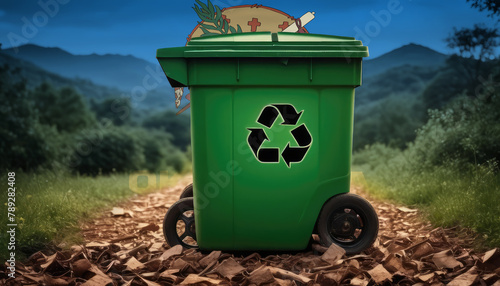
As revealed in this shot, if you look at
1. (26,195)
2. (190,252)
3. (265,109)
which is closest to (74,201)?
(26,195)

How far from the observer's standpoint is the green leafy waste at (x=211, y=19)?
15.9 feet

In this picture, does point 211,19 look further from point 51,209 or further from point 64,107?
point 64,107

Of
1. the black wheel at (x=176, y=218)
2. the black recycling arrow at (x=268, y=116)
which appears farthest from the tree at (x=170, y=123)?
the black recycling arrow at (x=268, y=116)

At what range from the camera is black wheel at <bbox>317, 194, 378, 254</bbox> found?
360cm

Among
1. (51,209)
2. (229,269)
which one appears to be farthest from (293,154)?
(51,209)

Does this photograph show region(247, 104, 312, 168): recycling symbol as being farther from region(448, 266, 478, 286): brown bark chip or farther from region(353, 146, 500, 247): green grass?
region(353, 146, 500, 247): green grass

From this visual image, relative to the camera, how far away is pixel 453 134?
23.8ft

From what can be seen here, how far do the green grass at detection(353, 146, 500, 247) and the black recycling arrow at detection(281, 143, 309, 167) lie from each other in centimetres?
171

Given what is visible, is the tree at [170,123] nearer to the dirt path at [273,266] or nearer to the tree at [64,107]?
the tree at [64,107]

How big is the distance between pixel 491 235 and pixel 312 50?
216cm

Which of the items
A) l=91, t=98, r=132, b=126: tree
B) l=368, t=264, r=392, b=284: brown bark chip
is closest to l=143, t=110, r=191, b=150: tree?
l=91, t=98, r=132, b=126: tree

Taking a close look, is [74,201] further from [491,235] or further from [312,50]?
[491,235]

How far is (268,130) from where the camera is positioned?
11.4 ft

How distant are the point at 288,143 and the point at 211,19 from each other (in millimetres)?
2092
